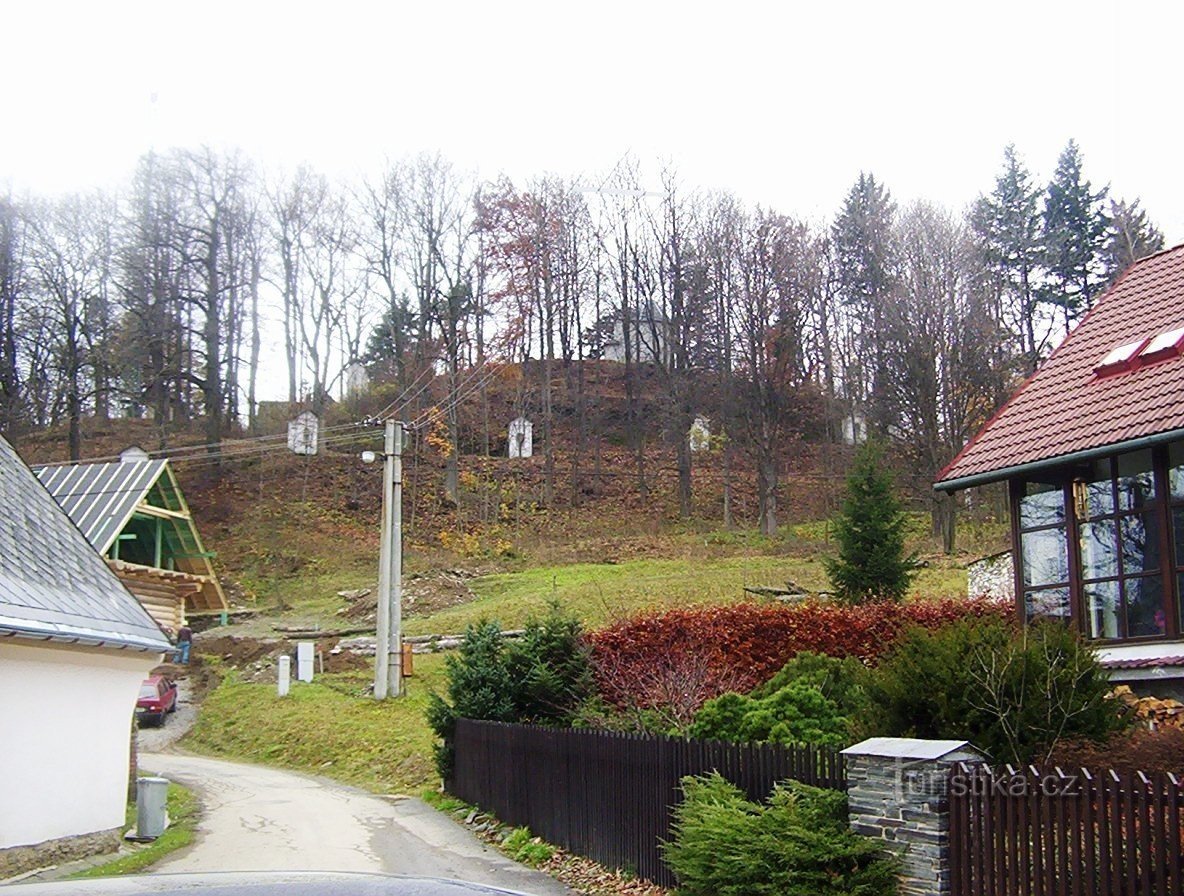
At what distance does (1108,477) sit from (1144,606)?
173cm

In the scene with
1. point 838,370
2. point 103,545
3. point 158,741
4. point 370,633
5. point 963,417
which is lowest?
point 158,741

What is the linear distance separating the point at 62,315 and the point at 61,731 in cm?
3958

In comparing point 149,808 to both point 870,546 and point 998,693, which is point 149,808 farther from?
point 870,546

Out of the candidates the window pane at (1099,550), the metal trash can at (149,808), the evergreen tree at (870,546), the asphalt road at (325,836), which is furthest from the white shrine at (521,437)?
the window pane at (1099,550)

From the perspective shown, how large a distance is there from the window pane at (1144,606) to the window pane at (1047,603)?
107 cm

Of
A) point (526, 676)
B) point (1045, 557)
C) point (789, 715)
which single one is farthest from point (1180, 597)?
point (526, 676)

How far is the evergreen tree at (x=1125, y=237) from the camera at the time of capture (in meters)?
48.3

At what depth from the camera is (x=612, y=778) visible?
42.6ft

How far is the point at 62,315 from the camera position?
49.3 meters

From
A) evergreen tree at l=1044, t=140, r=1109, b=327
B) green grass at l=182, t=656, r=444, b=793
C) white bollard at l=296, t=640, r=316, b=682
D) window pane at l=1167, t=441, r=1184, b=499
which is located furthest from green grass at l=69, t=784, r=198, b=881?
evergreen tree at l=1044, t=140, r=1109, b=327

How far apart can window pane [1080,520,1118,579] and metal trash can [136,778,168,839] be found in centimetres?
1225

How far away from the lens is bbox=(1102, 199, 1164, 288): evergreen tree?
48312mm

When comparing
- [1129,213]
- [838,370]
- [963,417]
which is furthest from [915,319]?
[1129,213]

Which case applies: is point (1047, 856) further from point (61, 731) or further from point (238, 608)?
point (238, 608)
